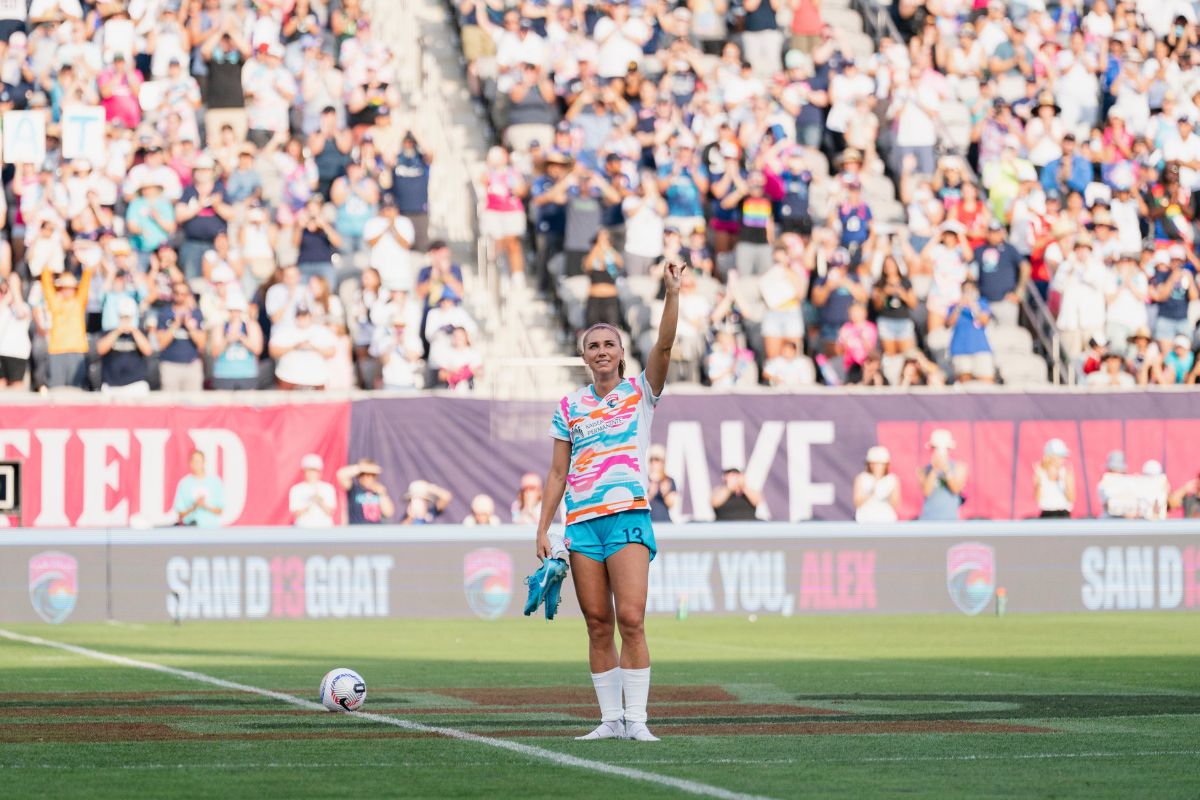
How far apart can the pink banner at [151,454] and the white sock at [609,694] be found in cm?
1351

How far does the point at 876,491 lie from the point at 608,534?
569 inches

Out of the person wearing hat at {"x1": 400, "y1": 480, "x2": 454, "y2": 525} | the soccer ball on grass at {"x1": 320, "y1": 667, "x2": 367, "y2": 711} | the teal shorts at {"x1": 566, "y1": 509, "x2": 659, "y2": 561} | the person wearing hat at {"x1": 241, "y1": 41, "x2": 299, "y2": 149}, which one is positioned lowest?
the soccer ball on grass at {"x1": 320, "y1": 667, "x2": 367, "y2": 711}

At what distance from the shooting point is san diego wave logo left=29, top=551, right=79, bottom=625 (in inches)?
877

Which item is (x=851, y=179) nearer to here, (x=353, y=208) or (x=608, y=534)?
(x=353, y=208)

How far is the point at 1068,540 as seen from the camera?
79.2 ft

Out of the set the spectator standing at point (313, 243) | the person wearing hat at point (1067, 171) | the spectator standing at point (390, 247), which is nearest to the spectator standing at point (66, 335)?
the spectator standing at point (313, 243)

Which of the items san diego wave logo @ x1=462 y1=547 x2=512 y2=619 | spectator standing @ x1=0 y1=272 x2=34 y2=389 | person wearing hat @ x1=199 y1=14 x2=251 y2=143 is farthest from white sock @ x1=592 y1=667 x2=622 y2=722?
person wearing hat @ x1=199 y1=14 x2=251 y2=143

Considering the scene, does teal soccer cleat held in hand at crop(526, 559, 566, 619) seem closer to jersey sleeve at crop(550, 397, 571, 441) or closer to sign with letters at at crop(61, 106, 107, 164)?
jersey sleeve at crop(550, 397, 571, 441)

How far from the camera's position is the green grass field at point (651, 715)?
870cm

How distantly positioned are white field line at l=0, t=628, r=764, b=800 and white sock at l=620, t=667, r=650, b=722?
564mm

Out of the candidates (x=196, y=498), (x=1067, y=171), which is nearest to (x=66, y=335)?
(x=196, y=498)

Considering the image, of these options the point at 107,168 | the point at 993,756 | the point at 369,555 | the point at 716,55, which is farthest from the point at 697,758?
the point at 716,55

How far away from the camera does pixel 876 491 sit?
24.5 meters

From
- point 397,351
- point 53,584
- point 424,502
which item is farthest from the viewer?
point 397,351
